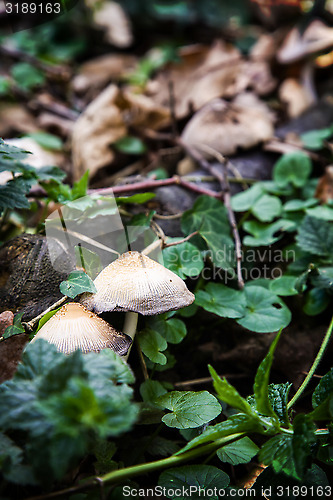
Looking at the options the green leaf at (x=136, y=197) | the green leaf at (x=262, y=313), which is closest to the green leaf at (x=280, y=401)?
the green leaf at (x=262, y=313)

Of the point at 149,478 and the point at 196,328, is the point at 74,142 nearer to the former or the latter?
the point at 196,328

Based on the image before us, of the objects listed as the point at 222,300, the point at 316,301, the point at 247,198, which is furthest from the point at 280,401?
the point at 247,198

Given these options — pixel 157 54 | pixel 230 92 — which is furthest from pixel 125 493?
pixel 157 54

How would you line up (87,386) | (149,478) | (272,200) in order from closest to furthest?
(87,386) < (149,478) < (272,200)

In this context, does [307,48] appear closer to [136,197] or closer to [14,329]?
[136,197]

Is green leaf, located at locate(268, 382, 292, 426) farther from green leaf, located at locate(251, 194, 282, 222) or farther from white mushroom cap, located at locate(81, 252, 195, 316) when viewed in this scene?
green leaf, located at locate(251, 194, 282, 222)

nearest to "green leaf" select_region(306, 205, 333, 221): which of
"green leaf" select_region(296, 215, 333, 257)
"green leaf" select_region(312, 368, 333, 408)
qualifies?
"green leaf" select_region(296, 215, 333, 257)
